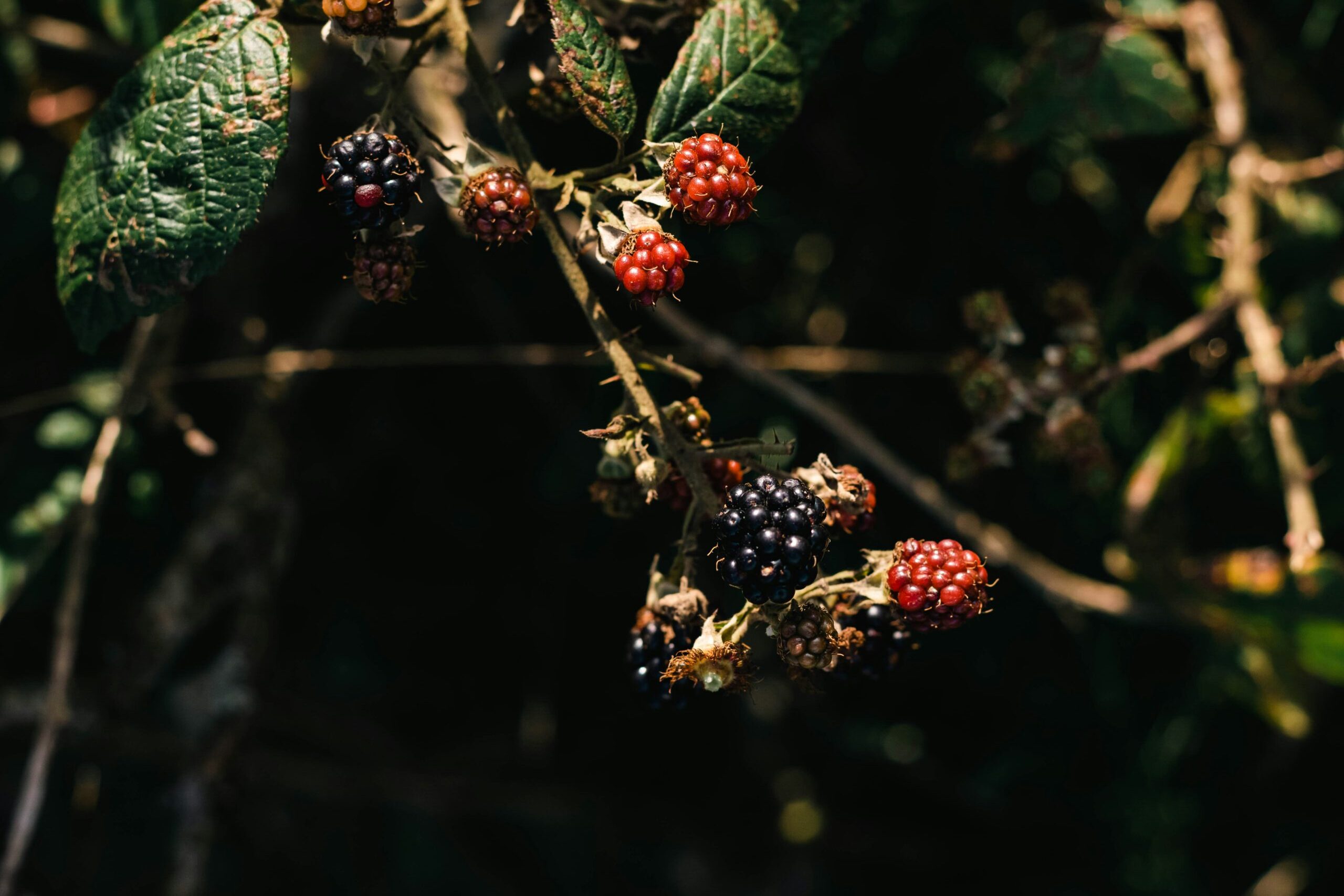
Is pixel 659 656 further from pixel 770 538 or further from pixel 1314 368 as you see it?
pixel 1314 368

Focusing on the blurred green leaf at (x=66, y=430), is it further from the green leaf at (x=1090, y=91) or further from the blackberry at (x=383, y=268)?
the green leaf at (x=1090, y=91)

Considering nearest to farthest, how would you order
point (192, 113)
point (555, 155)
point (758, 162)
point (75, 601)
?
point (192, 113)
point (75, 601)
point (555, 155)
point (758, 162)

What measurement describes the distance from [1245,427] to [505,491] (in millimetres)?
1718

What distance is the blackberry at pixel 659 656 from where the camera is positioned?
1.22 meters

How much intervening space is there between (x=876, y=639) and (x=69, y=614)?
1428 mm

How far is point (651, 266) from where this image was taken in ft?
3.59

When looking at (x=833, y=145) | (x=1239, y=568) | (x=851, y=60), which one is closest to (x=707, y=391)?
(x=833, y=145)

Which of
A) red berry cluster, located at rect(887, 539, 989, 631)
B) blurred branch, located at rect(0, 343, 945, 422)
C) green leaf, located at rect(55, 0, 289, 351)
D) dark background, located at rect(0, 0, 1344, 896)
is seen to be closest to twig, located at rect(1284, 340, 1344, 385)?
dark background, located at rect(0, 0, 1344, 896)

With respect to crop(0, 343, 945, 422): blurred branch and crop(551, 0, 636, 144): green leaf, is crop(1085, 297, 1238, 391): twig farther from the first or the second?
crop(551, 0, 636, 144): green leaf

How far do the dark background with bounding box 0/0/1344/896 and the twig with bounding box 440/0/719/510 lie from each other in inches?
24.9

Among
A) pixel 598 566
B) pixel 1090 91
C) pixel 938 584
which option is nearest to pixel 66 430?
pixel 598 566

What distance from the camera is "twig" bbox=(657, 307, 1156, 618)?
1.91 m

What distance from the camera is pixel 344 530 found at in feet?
8.25

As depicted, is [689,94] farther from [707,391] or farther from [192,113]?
[707,391]
